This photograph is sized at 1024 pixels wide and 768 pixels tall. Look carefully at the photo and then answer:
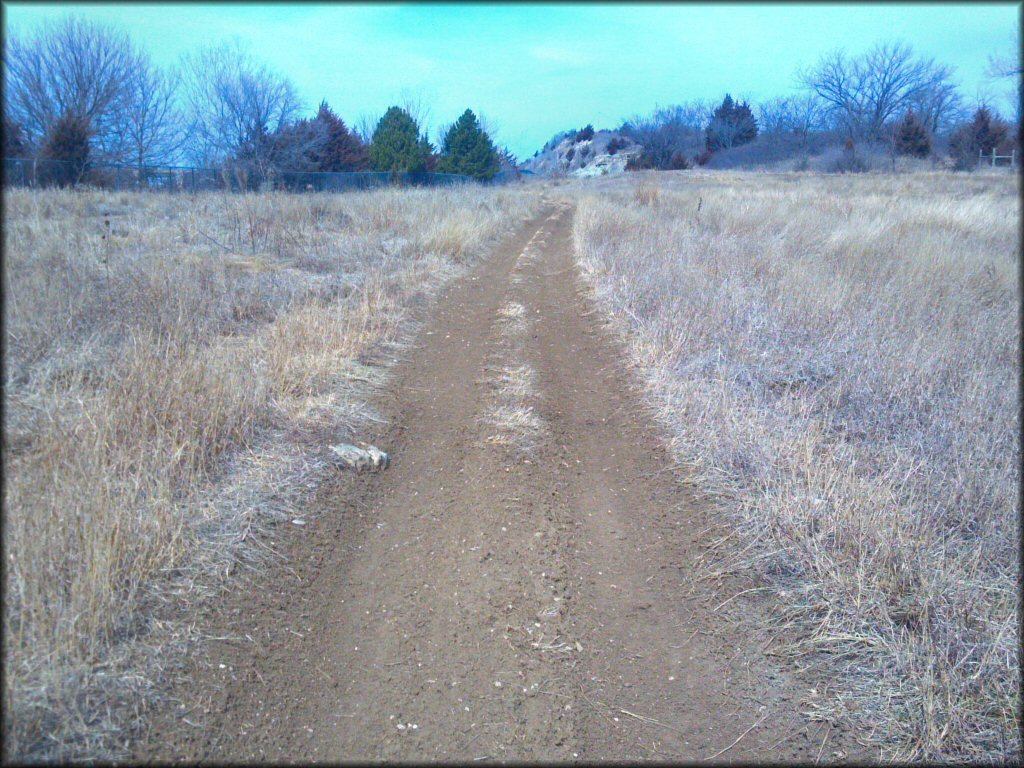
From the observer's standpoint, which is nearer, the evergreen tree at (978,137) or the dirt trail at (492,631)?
the dirt trail at (492,631)

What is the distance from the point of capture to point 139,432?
13.2ft

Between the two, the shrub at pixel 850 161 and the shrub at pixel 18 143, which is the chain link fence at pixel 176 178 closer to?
the shrub at pixel 18 143

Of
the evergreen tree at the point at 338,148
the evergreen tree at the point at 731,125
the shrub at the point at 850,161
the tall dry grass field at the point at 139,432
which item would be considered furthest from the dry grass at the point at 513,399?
the evergreen tree at the point at 338,148

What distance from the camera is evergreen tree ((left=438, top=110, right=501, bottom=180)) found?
4266 cm

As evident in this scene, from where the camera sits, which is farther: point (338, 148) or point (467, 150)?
point (467, 150)

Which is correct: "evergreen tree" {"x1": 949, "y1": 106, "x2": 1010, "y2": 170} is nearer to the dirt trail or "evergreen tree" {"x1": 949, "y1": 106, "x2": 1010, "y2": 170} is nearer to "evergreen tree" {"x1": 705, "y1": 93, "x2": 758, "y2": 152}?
the dirt trail

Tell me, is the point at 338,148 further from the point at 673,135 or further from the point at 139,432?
the point at 139,432

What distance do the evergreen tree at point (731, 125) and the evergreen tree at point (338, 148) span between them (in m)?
21.1

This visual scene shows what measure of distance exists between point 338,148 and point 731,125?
2260 cm

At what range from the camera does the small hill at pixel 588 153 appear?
145ft

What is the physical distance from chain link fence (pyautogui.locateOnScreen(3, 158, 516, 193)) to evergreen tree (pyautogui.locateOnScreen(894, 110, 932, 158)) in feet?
39.8

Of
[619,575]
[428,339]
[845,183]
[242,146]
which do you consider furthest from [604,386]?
[242,146]

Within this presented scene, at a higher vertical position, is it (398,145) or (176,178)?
(398,145)

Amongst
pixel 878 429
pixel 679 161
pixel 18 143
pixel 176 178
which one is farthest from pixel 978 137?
pixel 679 161
